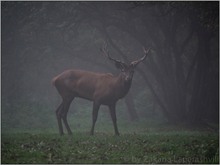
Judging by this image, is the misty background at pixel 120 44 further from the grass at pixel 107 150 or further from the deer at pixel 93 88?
the grass at pixel 107 150

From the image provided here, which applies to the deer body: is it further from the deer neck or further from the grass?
the grass

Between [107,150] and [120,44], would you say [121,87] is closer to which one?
[107,150]

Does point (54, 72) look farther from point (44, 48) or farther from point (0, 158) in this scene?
point (0, 158)

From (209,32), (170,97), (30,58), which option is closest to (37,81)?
(30,58)

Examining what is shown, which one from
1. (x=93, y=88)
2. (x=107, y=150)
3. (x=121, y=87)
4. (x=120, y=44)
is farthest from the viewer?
(x=120, y=44)

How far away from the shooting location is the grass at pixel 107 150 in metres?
11.0

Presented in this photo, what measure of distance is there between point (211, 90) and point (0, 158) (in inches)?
679

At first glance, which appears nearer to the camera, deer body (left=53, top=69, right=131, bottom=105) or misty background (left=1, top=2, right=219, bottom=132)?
deer body (left=53, top=69, right=131, bottom=105)

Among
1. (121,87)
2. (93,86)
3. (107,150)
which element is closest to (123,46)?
(93,86)

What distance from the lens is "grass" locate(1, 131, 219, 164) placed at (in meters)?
11.0

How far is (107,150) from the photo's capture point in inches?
481

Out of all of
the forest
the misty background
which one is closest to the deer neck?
the forest

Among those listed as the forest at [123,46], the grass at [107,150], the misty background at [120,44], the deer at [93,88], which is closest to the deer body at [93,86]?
the deer at [93,88]

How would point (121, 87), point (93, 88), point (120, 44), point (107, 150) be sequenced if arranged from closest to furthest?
point (107, 150), point (121, 87), point (93, 88), point (120, 44)
